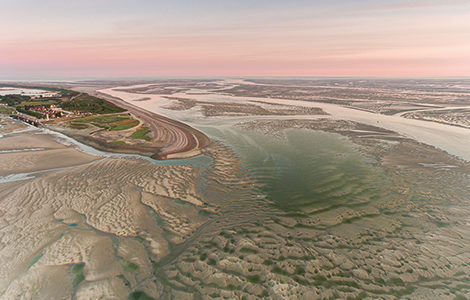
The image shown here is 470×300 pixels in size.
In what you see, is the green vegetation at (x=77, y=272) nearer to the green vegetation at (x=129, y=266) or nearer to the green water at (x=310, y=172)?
the green vegetation at (x=129, y=266)

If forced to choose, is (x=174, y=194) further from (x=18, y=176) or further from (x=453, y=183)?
(x=453, y=183)

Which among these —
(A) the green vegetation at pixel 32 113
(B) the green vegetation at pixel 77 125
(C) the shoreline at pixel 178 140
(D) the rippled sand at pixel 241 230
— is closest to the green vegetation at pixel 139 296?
(D) the rippled sand at pixel 241 230

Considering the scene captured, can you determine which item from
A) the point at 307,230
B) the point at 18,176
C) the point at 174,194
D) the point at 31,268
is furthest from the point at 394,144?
the point at 18,176

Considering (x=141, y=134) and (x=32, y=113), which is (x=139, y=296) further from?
(x=32, y=113)

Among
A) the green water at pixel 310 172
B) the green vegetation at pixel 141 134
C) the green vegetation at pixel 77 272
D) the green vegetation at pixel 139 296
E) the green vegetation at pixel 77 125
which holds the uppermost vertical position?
the green vegetation at pixel 77 125

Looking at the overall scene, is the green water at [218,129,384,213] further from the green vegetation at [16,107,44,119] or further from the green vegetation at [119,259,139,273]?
the green vegetation at [16,107,44,119]

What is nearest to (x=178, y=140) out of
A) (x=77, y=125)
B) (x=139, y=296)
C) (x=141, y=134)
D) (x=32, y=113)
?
(x=141, y=134)

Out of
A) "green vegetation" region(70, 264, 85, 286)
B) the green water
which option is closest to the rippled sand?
"green vegetation" region(70, 264, 85, 286)
